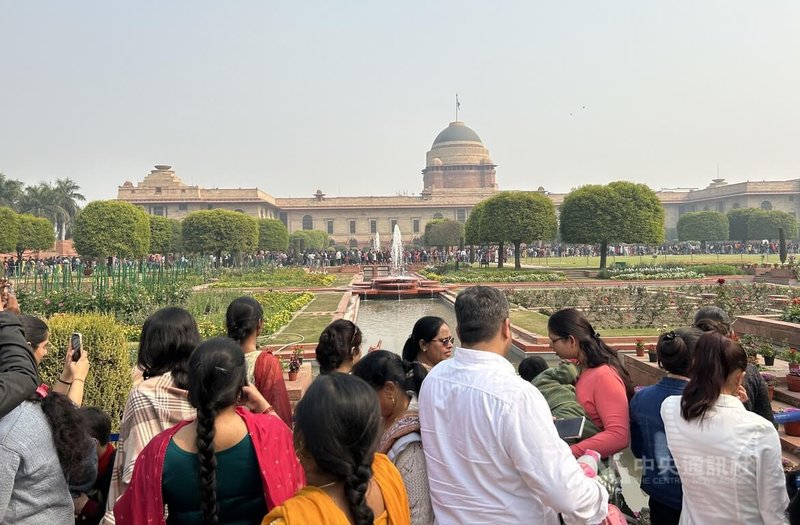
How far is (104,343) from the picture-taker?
14.8ft

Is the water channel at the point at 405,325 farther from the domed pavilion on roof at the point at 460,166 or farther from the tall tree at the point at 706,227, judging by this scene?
the domed pavilion on roof at the point at 460,166

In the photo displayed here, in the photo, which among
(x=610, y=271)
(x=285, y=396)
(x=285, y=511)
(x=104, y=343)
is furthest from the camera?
(x=610, y=271)

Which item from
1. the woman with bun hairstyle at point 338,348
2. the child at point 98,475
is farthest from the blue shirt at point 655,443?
the child at point 98,475

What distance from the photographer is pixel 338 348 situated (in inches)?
108

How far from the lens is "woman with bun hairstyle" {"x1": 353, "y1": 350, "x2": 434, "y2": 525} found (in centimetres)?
188

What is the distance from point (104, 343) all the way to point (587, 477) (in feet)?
12.4

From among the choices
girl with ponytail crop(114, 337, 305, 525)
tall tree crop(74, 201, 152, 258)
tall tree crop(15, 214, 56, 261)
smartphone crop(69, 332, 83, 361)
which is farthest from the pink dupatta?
tall tree crop(15, 214, 56, 261)

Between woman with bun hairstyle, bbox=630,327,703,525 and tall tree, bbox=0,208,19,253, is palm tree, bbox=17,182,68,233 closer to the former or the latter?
tall tree, bbox=0,208,19,253

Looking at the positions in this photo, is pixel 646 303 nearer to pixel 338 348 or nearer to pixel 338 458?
pixel 338 348

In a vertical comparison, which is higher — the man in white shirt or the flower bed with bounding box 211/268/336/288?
the man in white shirt

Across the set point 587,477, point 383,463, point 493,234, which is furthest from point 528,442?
point 493,234

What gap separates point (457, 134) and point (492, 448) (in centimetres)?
7063

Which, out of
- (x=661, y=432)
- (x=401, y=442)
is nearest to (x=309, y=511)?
(x=401, y=442)

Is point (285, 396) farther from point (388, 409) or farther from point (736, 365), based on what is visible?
point (736, 365)
